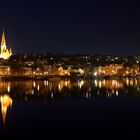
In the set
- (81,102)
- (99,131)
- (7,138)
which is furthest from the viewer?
(81,102)

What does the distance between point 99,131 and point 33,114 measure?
4.23 metres

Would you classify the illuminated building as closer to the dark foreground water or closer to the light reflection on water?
the light reflection on water

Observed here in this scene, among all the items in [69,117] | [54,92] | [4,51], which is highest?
[4,51]

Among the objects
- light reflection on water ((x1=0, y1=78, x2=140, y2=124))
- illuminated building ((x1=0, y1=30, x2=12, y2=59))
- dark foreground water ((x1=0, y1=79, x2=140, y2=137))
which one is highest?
illuminated building ((x1=0, y1=30, x2=12, y2=59))

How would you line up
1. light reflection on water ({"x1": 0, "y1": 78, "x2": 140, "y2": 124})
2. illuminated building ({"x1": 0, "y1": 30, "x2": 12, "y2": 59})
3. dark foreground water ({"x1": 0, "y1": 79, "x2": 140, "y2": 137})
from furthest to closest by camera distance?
1. illuminated building ({"x1": 0, "y1": 30, "x2": 12, "y2": 59})
2. light reflection on water ({"x1": 0, "y1": 78, "x2": 140, "y2": 124})
3. dark foreground water ({"x1": 0, "y1": 79, "x2": 140, "y2": 137})

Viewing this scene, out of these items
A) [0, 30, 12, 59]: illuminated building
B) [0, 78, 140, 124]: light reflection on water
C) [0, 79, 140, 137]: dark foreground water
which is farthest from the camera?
[0, 30, 12, 59]: illuminated building

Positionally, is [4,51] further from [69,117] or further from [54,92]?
[69,117]

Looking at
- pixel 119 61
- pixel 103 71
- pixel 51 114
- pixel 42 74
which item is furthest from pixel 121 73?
pixel 51 114

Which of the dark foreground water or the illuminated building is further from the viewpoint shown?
the illuminated building

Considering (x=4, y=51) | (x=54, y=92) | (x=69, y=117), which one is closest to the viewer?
(x=69, y=117)

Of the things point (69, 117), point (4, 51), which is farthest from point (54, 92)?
point (4, 51)

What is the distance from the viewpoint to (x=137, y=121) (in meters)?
14.8

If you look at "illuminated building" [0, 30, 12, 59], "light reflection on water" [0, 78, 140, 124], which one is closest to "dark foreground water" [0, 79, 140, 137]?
"light reflection on water" [0, 78, 140, 124]

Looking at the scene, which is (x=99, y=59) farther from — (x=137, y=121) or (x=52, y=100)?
(x=137, y=121)
